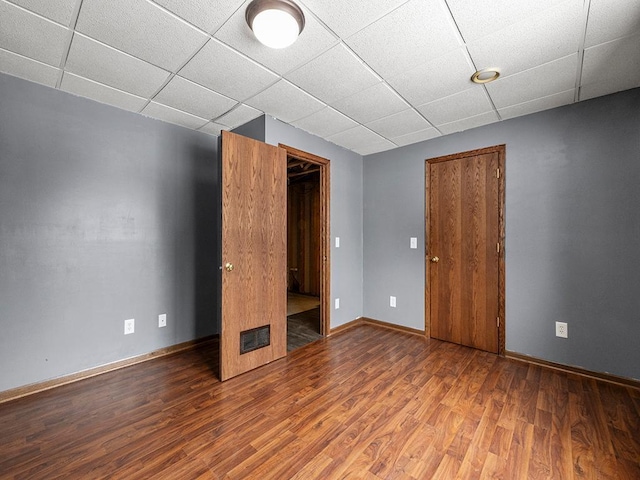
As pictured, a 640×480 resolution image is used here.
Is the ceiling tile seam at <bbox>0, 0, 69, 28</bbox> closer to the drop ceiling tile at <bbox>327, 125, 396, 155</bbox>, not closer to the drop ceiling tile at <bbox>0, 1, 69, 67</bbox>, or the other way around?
the drop ceiling tile at <bbox>0, 1, 69, 67</bbox>

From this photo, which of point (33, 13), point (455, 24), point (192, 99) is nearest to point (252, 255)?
point (192, 99)

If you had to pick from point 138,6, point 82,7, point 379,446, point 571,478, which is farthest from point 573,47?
point 82,7

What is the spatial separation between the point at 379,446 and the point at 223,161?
233 cm

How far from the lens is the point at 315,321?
4.09 m

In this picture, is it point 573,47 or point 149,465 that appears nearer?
point 149,465

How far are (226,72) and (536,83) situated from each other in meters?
2.41

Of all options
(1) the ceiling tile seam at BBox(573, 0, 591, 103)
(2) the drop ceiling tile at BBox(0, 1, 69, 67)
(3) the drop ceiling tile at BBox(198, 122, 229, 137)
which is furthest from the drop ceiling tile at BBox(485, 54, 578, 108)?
(2) the drop ceiling tile at BBox(0, 1, 69, 67)

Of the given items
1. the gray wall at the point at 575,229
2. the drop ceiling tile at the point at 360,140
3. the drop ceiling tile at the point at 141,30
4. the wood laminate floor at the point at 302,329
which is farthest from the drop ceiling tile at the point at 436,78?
the wood laminate floor at the point at 302,329

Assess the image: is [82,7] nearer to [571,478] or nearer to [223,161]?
[223,161]

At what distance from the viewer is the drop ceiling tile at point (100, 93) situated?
215 cm

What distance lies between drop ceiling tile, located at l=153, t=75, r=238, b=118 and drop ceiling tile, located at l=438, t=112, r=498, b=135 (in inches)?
88.9

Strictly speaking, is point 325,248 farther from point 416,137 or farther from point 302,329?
point 416,137

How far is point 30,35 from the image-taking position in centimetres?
167

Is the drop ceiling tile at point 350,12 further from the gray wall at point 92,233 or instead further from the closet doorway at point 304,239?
the closet doorway at point 304,239
